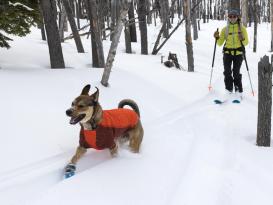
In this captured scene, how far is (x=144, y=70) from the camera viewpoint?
1353cm

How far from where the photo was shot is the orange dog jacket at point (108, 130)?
18.5 feet

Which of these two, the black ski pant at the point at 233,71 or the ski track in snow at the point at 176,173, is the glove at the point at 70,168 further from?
the black ski pant at the point at 233,71

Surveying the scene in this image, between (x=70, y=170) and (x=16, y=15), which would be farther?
(x=16, y=15)

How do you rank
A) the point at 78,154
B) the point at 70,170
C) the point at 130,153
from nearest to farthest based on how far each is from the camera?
the point at 70,170
the point at 78,154
the point at 130,153

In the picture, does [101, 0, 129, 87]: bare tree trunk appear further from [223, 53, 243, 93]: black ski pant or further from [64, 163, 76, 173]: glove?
[64, 163, 76, 173]: glove

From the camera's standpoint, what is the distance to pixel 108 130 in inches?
228

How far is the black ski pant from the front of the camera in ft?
34.8

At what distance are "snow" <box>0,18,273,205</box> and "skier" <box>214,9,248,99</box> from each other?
2.05ft

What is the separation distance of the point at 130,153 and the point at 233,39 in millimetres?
5505

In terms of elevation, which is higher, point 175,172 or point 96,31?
point 96,31

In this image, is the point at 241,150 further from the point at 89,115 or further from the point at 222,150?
the point at 89,115

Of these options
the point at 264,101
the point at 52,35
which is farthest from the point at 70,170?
the point at 52,35

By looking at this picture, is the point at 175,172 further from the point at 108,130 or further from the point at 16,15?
the point at 16,15

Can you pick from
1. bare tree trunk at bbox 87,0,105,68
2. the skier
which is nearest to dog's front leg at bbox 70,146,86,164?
the skier
